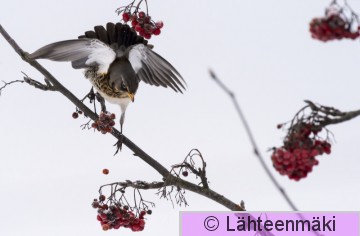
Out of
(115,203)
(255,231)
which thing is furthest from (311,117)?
(115,203)

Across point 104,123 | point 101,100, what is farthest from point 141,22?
point 101,100

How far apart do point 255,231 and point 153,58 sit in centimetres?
64

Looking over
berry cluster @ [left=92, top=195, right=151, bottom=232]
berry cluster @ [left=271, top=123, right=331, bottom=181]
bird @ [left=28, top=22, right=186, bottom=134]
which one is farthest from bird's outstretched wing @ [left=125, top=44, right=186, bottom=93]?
berry cluster @ [left=271, top=123, right=331, bottom=181]

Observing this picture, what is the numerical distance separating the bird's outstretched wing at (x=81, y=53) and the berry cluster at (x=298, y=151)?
704 millimetres

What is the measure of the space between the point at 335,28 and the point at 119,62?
2.94 feet

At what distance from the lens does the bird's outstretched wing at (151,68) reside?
147 cm

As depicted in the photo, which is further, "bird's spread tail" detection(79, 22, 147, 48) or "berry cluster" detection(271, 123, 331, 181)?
"bird's spread tail" detection(79, 22, 147, 48)

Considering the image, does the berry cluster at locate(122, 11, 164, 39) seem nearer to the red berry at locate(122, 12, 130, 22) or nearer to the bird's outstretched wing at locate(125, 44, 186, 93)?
the red berry at locate(122, 12, 130, 22)

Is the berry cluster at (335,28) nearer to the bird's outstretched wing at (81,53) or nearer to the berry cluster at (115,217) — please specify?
the berry cluster at (115,217)

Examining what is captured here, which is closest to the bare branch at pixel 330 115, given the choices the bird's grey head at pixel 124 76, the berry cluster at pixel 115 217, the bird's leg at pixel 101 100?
the berry cluster at pixel 115 217

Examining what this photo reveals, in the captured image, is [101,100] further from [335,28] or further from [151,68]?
[335,28]

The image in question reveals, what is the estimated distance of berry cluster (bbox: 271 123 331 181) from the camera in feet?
2.42

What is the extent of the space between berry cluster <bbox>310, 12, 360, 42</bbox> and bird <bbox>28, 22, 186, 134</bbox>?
704 millimetres

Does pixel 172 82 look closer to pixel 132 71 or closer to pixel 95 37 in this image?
pixel 132 71
